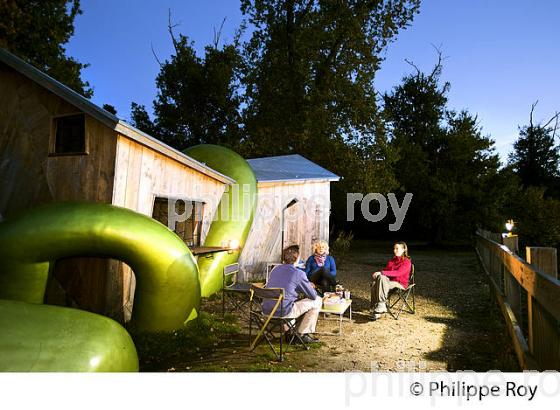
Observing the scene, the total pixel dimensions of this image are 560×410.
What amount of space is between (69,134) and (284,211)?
7.01 meters

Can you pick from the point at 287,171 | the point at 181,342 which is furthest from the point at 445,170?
the point at 181,342

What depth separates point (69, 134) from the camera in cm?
728

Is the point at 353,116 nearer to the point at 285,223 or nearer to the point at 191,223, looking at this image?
the point at 285,223

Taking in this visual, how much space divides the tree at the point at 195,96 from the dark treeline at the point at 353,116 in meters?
3.27

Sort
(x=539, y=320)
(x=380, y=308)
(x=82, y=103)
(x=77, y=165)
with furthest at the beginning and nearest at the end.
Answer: (x=380, y=308) < (x=77, y=165) < (x=82, y=103) < (x=539, y=320)

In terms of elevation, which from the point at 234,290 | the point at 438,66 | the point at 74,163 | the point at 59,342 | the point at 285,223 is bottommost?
the point at 234,290

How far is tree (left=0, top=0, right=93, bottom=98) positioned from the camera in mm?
16125

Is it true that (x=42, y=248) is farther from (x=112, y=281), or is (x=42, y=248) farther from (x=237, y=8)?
(x=237, y=8)

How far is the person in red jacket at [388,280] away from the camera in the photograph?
766 cm

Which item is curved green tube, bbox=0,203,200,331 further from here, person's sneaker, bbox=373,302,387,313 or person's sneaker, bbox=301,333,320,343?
person's sneaker, bbox=373,302,387,313

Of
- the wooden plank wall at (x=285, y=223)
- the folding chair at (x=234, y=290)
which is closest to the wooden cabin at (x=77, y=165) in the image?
the folding chair at (x=234, y=290)

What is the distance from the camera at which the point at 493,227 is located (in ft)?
76.7

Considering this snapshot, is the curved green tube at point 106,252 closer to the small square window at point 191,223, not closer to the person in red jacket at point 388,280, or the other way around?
the small square window at point 191,223

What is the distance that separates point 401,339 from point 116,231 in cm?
456
